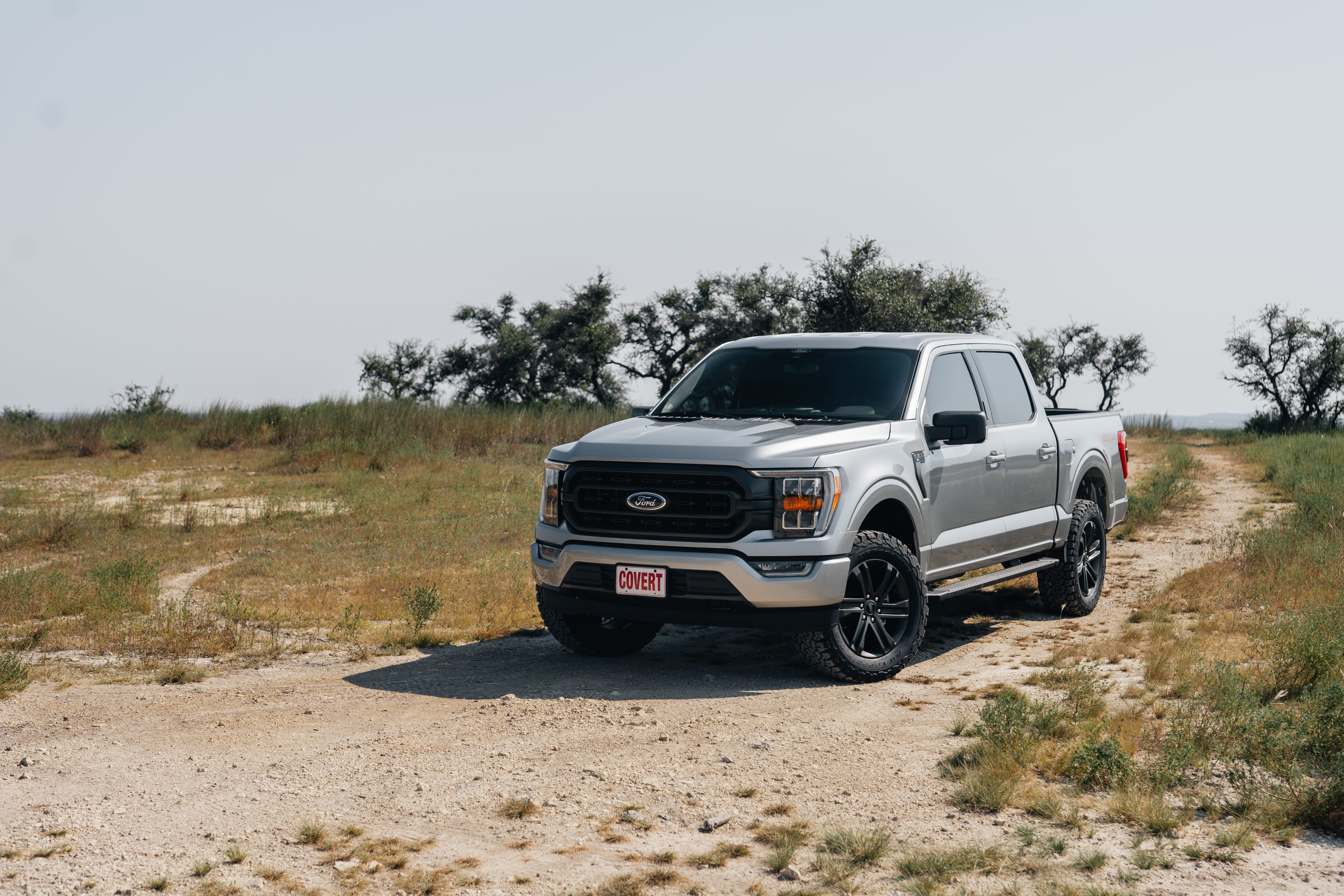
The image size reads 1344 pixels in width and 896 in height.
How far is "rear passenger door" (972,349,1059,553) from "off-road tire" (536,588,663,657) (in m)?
2.74

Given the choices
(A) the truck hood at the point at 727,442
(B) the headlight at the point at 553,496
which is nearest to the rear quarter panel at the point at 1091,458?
(A) the truck hood at the point at 727,442

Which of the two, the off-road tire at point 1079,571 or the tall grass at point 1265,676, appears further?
the off-road tire at point 1079,571

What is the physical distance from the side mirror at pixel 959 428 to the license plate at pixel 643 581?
2.10 meters

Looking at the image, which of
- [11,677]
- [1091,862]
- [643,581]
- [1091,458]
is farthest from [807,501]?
[11,677]

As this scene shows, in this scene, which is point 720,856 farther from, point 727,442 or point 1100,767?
point 727,442

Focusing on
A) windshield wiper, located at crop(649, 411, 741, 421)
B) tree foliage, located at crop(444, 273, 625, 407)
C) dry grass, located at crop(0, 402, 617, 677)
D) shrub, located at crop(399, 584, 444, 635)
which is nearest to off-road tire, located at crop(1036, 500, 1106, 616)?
windshield wiper, located at crop(649, 411, 741, 421)

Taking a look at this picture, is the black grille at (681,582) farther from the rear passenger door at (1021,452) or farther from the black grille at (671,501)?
the rear passenger door at (1021,452)

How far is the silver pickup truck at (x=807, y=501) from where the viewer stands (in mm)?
6879

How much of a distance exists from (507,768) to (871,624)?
2699 millimetres

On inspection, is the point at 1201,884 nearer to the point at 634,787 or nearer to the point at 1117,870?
the point at 1117,870

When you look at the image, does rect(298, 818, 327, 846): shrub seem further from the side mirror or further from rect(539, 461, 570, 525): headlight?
the side mirror

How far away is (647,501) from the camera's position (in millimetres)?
7055

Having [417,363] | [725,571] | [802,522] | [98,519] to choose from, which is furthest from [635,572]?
[417,363]

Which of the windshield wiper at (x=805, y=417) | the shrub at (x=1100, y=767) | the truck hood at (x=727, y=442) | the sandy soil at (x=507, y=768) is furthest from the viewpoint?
the windshield wiper at (x=805, y=417)
